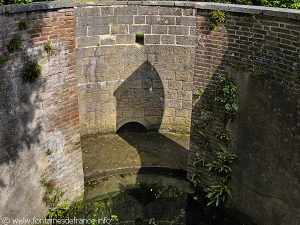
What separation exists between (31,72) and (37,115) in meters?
0.78

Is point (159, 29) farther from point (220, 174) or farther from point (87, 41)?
point (220, 174)

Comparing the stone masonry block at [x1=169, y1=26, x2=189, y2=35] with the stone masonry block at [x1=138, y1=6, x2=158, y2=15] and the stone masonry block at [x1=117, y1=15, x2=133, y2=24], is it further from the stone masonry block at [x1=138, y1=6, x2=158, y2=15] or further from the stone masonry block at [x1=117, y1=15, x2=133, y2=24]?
the stone masonry block at [x1=117, y1=15, x2=133, y2=24]

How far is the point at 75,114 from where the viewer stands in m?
7.34

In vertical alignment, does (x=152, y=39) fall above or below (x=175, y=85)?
above

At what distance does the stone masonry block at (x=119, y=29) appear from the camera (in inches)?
350

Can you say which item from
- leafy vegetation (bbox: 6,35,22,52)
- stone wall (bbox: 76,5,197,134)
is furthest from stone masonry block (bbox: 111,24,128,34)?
leafy vegetation (bbox: 6,35,22,52)

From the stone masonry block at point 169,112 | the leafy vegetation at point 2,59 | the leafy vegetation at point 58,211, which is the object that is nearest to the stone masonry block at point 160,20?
the stone masonry block at point 169,112

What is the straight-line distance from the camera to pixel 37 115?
21.7 ft

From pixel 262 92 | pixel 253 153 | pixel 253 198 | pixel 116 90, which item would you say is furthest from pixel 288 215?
pixel 116 90

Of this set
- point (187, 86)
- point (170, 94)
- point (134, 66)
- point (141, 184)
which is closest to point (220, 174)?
point (141, 184)

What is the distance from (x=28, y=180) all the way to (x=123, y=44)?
159 inches

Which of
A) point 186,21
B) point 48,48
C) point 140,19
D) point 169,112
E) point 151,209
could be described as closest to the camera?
point 48,48

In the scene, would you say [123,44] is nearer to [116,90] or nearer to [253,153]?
[116,90]

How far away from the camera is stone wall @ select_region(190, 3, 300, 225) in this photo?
615cm
